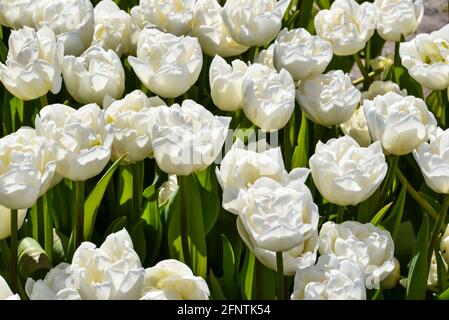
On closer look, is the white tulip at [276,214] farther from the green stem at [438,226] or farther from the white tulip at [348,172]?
the green stem at [438,226]

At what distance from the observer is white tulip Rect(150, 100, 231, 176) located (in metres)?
1.47

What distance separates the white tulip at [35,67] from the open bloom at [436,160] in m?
0.67

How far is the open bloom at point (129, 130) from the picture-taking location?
5.26ft

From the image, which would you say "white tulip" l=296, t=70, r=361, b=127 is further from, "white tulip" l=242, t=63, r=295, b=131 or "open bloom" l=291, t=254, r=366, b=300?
"open bloom" l=291, t=254, r=366, b=300

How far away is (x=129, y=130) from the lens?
5.26 ft

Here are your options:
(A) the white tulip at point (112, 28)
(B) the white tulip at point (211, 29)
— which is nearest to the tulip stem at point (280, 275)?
(B) the white tulip at point (211, 29)

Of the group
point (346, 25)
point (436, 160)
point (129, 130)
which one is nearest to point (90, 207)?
point (129, 130)

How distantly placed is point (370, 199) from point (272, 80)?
0.30 m

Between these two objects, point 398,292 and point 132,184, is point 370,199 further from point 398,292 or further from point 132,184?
point 132,184

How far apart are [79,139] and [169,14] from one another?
0.59 meters

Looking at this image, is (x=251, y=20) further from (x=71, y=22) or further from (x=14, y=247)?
(x=14, y=247)

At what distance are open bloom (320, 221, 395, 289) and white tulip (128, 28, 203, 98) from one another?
0.44 m
